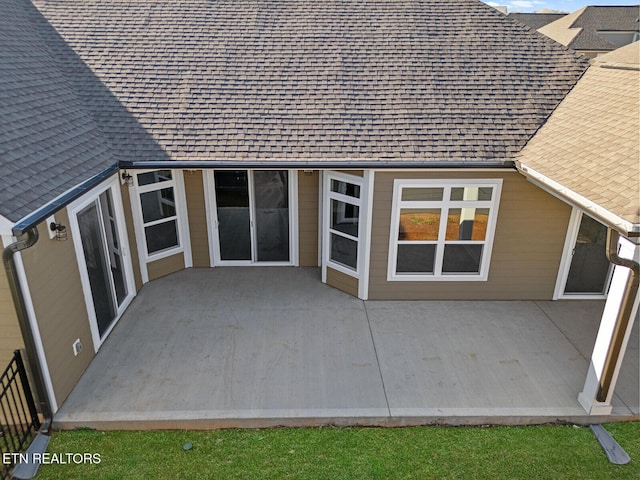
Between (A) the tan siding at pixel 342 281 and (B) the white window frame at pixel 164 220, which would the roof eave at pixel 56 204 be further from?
(A) the tan siding at pixel 342 281

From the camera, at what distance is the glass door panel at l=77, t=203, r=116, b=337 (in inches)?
260

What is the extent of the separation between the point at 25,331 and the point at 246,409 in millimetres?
2746

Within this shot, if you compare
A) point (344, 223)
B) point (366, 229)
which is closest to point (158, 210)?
point (344, 223)

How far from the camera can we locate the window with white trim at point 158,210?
27.6ft

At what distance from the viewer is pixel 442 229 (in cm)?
789

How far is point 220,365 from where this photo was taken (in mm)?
6578

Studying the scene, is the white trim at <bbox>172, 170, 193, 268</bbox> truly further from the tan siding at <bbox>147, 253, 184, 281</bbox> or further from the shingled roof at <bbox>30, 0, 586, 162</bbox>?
the shingled roof at <bbox>30, 0, 586, 162</bbox>

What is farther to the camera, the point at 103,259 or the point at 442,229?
the point at 442,229

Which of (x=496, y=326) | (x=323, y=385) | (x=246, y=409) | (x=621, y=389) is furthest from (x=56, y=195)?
(x=621, y=389)

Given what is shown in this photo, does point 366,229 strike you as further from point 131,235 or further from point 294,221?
point 131,235

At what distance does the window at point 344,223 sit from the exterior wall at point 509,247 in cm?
39

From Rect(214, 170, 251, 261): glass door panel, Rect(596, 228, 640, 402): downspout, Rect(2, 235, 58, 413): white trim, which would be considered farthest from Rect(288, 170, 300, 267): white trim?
Rect(596, 228, 640, 402): downspout

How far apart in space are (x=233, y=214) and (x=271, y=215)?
0.79 meters

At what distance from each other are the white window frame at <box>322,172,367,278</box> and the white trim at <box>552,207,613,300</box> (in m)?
3.69
